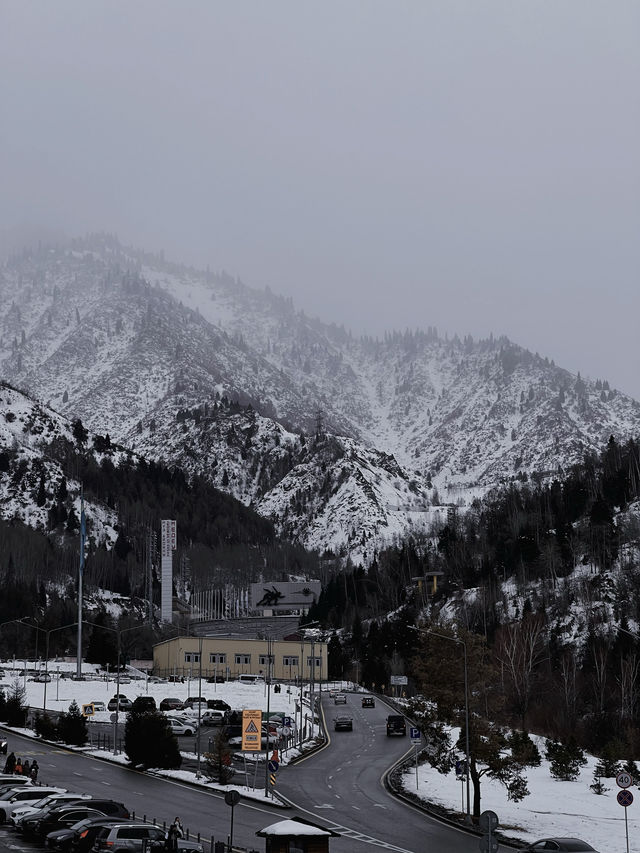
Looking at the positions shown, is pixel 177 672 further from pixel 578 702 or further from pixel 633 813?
pixel 633 813

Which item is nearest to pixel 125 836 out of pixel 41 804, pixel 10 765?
pixel 41 804

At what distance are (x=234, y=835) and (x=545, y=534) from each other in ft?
514

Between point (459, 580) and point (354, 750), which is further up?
point (459, 580)

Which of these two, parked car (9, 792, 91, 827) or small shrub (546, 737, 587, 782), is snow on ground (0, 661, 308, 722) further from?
parked car (9, 792, 91, 827)

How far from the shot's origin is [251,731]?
5878cm

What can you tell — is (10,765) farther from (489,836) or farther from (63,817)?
(489,836)

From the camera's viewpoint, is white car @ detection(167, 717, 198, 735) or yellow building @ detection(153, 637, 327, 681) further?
yellow building @ detection(153, 637, 327, 681)

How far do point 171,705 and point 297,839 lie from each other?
72.6 m

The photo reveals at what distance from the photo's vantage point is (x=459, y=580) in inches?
7859

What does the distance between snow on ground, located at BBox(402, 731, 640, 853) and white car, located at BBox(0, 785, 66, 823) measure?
21.6 metres

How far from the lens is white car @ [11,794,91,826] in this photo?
4656 centimetres

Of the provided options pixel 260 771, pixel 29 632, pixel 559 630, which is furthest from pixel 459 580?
pixel 260 771

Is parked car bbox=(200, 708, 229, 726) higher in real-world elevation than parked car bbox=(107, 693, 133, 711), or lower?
lower

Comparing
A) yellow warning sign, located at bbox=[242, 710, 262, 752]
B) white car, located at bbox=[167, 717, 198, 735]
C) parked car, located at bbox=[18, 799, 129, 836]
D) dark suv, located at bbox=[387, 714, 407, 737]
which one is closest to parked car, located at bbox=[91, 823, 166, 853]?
parked car, located at bbox=[18, 799, 129, 836]
